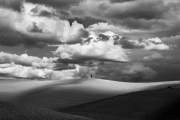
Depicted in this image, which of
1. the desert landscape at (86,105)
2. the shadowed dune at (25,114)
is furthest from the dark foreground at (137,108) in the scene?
the shadowed dune at (25,114)

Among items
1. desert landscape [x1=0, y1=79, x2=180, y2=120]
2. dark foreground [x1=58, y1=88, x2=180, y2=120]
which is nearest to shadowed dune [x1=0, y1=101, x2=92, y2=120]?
desert landscape [x1=0, y1=79, x2=180, y2=120]

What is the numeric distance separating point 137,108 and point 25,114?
9.54 meters

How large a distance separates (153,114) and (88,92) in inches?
524

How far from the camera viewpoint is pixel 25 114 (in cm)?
1148

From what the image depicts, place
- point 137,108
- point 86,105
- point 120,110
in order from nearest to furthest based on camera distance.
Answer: point 120,110 → point 137,108 → point 86,105

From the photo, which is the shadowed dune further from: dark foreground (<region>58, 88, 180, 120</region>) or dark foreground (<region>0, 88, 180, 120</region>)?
dark foreground (<region>58, 88, 180, 120</region>)

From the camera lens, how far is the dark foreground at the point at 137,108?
16.1 meters

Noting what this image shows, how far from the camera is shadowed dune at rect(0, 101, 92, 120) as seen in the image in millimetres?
10992

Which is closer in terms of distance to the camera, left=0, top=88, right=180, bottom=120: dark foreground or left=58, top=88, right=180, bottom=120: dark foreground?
left=0, top=88, right=180, bottom=120: dark foreground

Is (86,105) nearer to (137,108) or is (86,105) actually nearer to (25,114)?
(137,108)

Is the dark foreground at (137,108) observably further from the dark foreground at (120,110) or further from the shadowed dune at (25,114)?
the shadowed dune at (25,114)

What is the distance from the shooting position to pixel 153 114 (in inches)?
663

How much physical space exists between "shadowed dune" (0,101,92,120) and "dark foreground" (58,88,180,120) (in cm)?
385

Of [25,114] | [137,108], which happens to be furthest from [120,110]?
[25,114]
